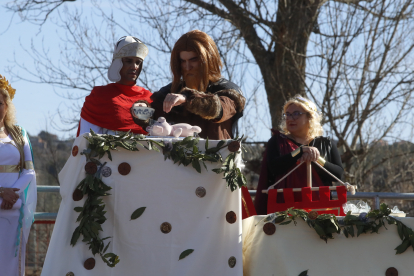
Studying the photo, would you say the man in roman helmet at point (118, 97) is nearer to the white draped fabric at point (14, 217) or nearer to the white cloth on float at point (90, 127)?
the white cloth on float at point (90, 127)

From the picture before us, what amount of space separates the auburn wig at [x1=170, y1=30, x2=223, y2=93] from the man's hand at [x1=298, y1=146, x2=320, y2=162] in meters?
0.65

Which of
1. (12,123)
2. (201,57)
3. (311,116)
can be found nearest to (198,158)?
(201,57)

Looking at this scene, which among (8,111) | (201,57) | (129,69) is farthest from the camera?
(129,69)

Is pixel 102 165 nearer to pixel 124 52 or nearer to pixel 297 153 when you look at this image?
pixel 297 153

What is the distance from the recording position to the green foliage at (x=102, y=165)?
7.89 feet

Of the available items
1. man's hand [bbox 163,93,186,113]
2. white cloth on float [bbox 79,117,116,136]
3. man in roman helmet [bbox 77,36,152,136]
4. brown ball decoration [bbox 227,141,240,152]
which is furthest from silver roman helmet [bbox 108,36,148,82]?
brown ball decoration [bbox 227,141,240,152]

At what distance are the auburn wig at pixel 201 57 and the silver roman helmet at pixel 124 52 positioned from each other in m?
0.76

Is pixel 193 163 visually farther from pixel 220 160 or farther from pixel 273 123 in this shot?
pixel 273 123

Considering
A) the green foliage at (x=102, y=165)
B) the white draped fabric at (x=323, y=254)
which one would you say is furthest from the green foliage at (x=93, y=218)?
the white draped fabric at (x=323, y=254)

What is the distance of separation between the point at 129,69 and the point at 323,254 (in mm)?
1863

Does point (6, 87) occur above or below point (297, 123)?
above

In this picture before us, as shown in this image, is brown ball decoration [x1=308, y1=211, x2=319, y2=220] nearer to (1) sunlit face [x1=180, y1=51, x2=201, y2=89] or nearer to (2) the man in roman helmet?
(1) sunlit face [x1=180, y1=51, x2=201, y2=89]

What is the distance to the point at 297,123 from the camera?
11.0 ft

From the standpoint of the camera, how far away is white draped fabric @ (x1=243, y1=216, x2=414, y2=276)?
8.33 ft
